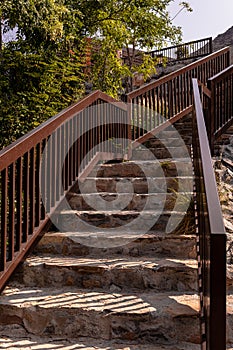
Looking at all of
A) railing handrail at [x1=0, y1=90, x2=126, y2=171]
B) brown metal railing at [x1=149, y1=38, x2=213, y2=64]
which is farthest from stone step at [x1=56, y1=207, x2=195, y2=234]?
brown metal railing at [x1=149, y1=38, x2=213, y2=64]

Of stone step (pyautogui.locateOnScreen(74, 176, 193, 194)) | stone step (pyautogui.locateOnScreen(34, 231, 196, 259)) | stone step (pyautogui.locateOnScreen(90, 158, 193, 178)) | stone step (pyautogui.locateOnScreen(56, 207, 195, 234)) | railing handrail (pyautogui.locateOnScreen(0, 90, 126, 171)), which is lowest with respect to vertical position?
stone step (pyautogui.locateOnScreen(34, 231, 196, 259))

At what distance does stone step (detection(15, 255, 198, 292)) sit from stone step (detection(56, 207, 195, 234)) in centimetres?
49

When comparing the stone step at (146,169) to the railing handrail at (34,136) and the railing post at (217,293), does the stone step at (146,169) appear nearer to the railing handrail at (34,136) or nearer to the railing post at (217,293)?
the railing handrail at (34,136)

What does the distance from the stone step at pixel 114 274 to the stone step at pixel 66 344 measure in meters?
0.43

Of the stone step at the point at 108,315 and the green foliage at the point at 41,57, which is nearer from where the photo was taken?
the stone step at the point at 108,315

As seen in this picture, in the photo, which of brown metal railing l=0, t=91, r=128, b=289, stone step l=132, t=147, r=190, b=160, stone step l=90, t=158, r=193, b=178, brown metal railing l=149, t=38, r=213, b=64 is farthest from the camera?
brown metal railing l=149, t=38, r=213, b=64

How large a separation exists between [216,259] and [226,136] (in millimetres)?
4173

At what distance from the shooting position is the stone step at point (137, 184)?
3.96 meters

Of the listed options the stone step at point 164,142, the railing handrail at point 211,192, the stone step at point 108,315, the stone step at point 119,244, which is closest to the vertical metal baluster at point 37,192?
the stone step at point 119,244

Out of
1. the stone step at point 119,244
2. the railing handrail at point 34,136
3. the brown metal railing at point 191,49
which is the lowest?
the stone step at point 119,244

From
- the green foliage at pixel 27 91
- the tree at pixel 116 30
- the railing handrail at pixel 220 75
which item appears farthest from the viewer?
the tree at pixel 116 30

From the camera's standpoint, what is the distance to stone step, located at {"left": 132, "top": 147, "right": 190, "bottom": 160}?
5.08m

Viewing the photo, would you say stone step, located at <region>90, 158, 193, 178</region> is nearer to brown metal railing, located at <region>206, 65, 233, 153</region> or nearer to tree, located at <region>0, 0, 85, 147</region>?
brown metal railing, located at <region>206, 65, 233, 153</region>

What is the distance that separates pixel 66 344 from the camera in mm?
2365
